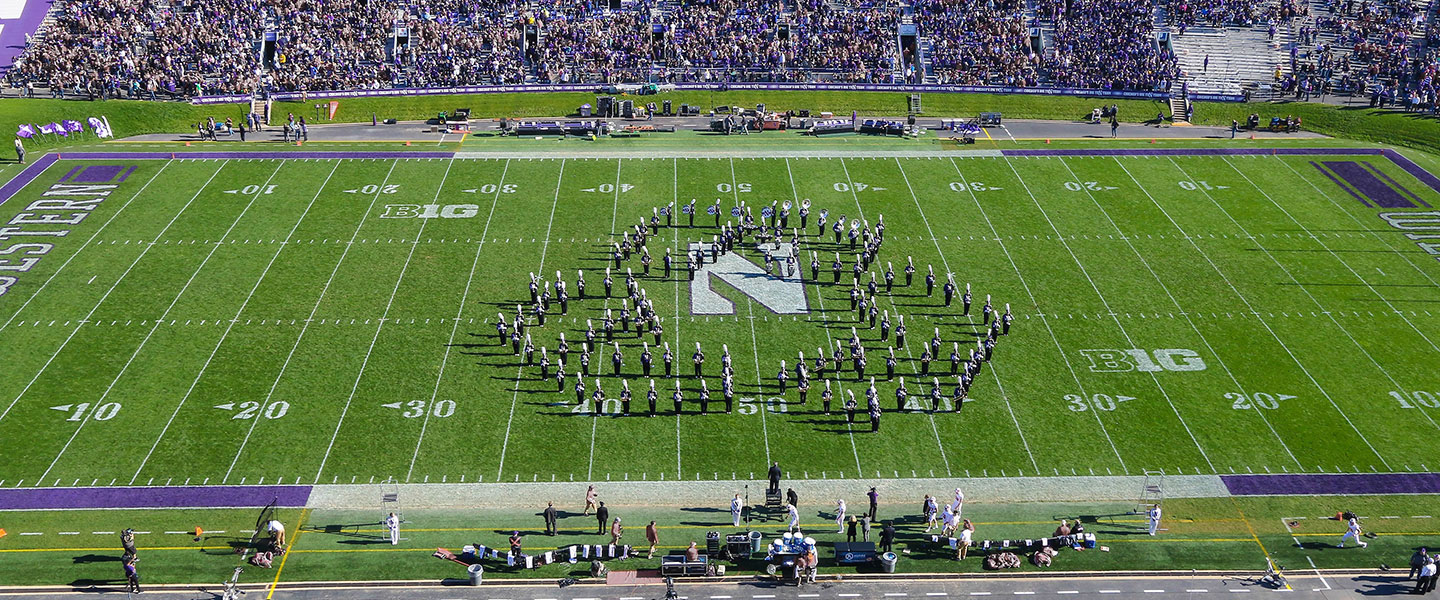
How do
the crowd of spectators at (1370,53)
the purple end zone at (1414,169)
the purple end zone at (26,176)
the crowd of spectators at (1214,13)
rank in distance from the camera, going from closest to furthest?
1. the purple end zone at (26,176)
2. the purple end zone at (1414,169)
3. the crowd of spectators at (1370,53)
4. the crowd of spectators at (1214,13)

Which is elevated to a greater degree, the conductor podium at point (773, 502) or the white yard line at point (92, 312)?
the white yard line at point (92, 312)

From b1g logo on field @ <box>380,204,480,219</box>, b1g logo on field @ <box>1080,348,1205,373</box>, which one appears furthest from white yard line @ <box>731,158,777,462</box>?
b1g logo on field @ <box>380,204,480,219</box>

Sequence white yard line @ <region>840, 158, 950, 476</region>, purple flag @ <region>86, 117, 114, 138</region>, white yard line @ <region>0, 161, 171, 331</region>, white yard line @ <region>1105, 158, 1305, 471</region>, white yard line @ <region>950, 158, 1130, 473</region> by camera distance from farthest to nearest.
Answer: purple flag @ <region>86, 117, 114, 138</region>, white yard line @ <region>0, 161, 171, 331</region>, white yard line @ <region>1105, 158, 1305, 471</region>, white yard line @ <region>950, 158, 1130, 473</region>, white yard line @ <region>840, 158, 950, 476</region>

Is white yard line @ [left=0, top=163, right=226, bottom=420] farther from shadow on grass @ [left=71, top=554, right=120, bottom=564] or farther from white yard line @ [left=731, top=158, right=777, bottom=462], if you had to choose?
white yard line @ [left=731, top=158, right=777, bottom=462]

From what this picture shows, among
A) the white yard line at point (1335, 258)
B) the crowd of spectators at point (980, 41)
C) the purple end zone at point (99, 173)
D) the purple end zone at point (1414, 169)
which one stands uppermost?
the crowd of spectators at point (980, 41)

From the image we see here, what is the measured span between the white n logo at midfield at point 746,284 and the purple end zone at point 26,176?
31618 mm

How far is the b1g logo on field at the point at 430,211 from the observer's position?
175 feet

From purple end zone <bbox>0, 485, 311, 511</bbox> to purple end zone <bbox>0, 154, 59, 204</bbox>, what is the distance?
26.3 metres

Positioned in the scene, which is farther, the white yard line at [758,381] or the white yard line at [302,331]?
the white yard line at [758,381]

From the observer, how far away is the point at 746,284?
4725 centimetres

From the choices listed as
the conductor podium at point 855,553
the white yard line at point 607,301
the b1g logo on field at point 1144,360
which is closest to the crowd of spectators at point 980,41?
the white yard line at point 607,301

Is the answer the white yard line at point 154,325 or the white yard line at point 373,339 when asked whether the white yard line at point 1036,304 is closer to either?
the white yard line at point 373,339

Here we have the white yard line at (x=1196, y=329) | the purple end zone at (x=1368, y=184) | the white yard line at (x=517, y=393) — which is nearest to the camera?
the white yard line at (x=517, y=393)

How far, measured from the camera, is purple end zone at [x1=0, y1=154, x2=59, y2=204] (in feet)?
180
